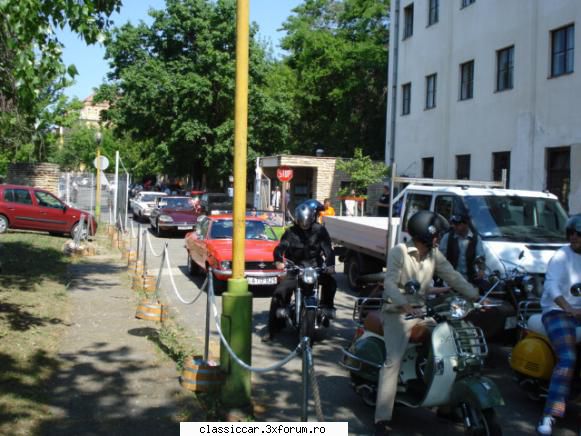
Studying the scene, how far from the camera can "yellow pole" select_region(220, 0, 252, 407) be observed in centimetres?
555

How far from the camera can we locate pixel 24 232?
75.5 ft

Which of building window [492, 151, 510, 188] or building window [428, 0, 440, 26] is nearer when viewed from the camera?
building window [492, 151, 510, 188]

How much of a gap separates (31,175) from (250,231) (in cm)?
1741

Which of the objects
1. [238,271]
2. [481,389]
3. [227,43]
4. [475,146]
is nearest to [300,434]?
[481,389]

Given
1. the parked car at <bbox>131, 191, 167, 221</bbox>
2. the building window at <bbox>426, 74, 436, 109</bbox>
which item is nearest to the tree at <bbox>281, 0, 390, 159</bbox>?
the parked car at <bbox>131, 191, 167, 221</bbox>

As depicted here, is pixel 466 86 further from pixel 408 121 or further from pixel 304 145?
pixel 304 145

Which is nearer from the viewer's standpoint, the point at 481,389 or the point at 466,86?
the point at 481,389

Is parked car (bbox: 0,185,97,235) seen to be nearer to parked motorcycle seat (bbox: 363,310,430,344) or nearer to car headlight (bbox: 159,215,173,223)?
car headlight (bbox: 159,215,173,223)

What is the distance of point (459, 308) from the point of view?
15.6 feet

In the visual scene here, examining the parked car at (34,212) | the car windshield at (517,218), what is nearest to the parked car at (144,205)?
the parked car at (34,212)

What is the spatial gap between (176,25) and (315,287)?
32198 mm

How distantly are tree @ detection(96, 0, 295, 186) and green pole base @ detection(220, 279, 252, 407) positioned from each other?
99.9 ft

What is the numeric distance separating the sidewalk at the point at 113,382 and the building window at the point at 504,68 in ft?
47.3

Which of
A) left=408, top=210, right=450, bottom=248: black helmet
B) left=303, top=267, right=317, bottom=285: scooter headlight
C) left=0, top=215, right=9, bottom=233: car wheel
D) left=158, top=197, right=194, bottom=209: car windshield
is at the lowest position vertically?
left=0, top=215, right=9, bottom=233: car wheel
